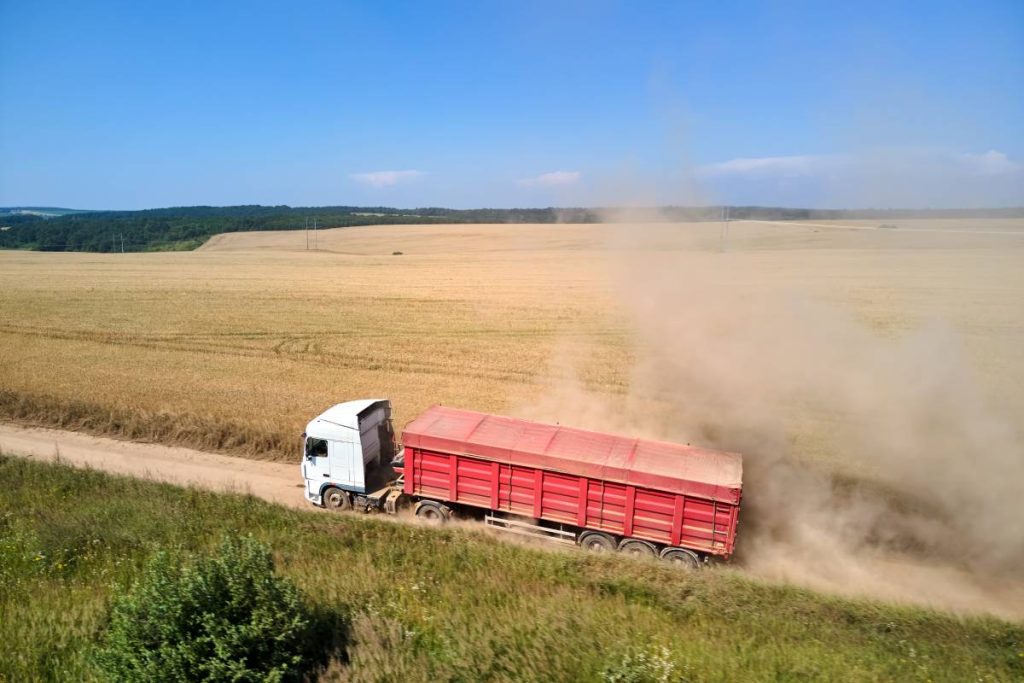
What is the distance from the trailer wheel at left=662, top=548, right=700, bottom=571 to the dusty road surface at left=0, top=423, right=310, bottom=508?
8814mm

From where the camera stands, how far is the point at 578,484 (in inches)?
534

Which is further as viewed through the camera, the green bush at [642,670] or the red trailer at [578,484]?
the red trailer at [578,484]

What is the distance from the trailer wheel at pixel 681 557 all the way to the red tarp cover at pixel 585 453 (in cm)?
135

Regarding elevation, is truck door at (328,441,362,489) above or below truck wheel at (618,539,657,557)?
above

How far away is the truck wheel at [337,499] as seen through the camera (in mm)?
15820

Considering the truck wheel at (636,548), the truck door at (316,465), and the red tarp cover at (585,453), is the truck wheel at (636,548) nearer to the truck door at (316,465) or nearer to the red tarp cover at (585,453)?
the red tarp cover at (585,453)

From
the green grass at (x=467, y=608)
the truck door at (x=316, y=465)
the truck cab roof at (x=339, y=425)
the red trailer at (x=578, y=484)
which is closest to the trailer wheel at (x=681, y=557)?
the red trailer at (x=578, y=484)

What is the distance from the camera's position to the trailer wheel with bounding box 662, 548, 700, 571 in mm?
13029

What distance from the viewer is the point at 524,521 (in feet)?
47.3

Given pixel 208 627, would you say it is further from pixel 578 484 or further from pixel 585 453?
pixel 585 453

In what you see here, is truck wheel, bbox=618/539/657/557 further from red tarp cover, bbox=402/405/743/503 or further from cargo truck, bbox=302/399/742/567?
red tarp cover, bbox=402/405/743/503

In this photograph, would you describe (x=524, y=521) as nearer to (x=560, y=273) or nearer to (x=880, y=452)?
(x=880, y=452)

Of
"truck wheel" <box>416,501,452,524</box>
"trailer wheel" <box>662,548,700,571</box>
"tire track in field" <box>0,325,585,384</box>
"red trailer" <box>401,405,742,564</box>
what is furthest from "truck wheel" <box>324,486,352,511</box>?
"tire track in field" <box>0,325,585,384</box>

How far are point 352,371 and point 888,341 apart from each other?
18.7 meters
